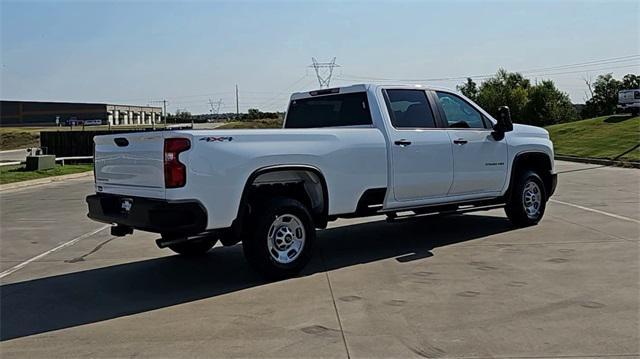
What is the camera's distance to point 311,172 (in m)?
7.07

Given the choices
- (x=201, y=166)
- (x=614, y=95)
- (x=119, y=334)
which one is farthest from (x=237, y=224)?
(x=614, y=95)

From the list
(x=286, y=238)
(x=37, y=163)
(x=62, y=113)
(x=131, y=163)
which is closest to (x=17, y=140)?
(x=62, y=113)

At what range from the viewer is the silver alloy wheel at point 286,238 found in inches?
271

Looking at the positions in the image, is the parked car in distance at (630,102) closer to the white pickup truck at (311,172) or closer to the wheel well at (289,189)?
the white pickup truck at (311,172)

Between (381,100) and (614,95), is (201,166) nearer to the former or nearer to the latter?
(381,100)

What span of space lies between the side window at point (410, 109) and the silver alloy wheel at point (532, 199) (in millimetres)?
2305

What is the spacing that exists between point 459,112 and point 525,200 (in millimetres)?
1921

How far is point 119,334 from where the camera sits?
523 centimetres

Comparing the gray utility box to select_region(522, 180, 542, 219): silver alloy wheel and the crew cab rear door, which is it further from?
select_region(522, 180, 542, 219): silver alloy wheel

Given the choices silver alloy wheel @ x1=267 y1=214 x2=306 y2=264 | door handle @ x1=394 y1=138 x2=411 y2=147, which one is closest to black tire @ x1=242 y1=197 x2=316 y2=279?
silver alloy wheel @ x1=267 y1=214 x2=306 y2=264

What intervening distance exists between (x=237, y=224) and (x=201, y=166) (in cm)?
75

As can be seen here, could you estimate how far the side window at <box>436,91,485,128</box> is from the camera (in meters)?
8.90

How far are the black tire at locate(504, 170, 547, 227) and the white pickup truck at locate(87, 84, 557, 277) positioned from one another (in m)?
0.02

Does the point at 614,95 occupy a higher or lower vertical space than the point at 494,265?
higher
